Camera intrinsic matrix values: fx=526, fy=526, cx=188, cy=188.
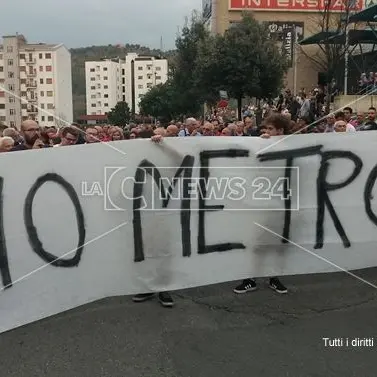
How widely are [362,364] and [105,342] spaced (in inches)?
66.8

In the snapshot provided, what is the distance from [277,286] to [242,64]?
28.0 m

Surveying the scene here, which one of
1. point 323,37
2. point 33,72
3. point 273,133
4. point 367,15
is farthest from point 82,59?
point 273,133

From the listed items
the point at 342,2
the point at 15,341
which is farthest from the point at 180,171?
the point at 342,2

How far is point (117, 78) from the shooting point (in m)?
160

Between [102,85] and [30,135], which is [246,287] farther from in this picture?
[102,85]

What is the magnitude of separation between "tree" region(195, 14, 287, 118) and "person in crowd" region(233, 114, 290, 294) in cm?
2684

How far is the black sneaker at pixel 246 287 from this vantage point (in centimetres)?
457

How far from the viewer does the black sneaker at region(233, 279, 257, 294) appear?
457 centimetres

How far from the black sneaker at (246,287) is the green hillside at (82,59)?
15373 cm

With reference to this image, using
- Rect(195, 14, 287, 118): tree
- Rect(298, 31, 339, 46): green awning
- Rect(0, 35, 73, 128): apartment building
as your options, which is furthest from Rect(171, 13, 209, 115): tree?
Rect(0, 35, 73, 128): apartment building

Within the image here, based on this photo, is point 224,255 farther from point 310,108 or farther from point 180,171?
point 310,108

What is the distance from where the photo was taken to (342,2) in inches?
1097

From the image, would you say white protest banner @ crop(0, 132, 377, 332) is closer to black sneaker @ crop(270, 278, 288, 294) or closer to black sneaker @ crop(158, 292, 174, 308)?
black sneaker @ crop(158, 292, 174, 308)

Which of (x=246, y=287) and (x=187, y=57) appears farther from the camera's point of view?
(x=187, y=57)
